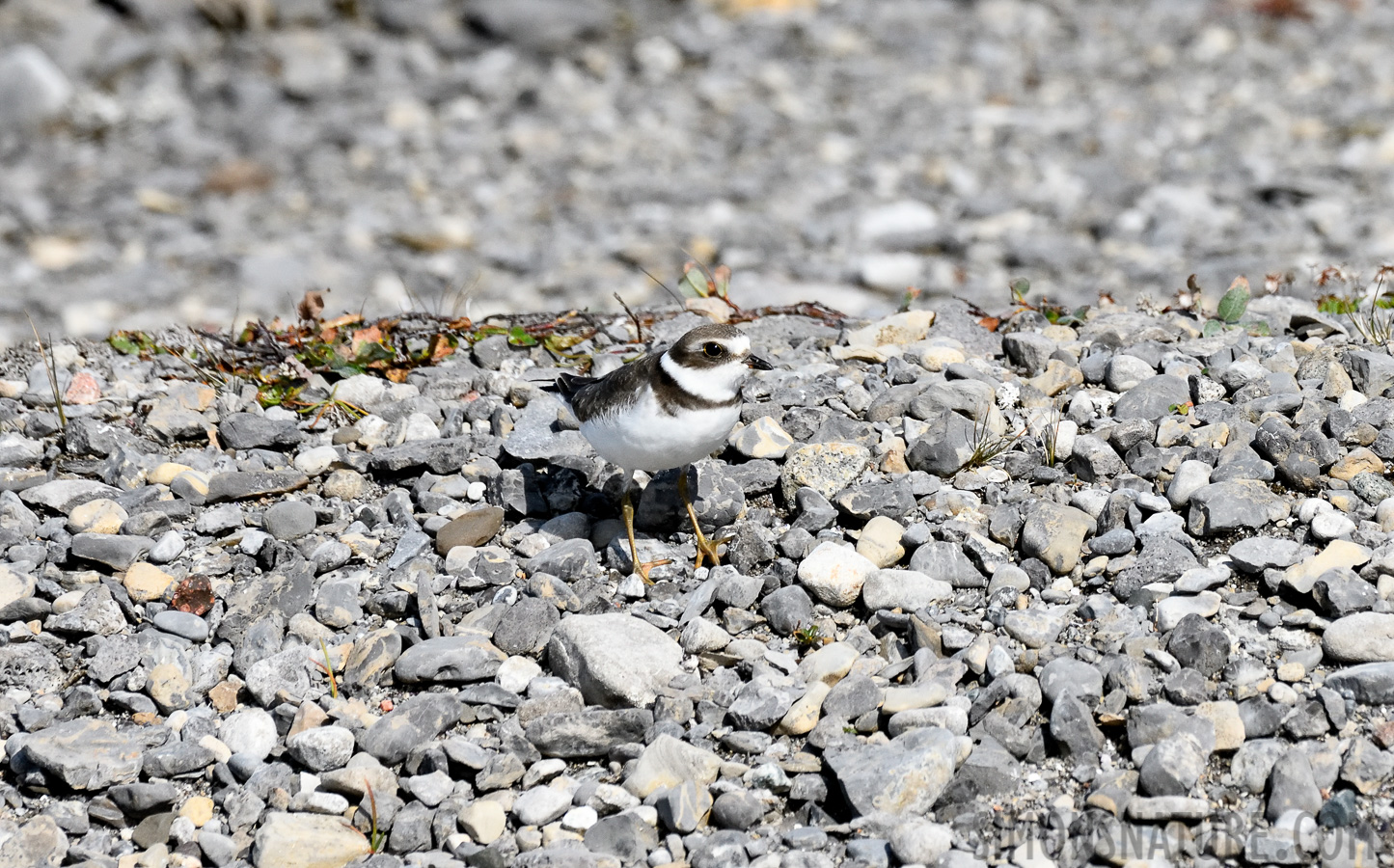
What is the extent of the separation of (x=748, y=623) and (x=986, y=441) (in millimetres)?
1479

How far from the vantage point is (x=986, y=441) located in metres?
5.36

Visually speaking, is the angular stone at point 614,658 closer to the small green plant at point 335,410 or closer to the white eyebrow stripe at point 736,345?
the white eyebrow stripe at point 736,345

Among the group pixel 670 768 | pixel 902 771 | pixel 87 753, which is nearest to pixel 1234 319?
pixel 902 771

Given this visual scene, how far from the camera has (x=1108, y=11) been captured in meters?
15.6

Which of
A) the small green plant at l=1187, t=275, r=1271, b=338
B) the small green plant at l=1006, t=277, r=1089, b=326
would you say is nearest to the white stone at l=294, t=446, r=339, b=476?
the small green plant at l=1006, t=277, r=1089, b=326

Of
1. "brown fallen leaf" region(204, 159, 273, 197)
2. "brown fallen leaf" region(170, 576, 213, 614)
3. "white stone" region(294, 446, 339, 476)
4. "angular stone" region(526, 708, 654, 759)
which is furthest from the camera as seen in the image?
"brown fallen leaf" region(204, 159, 273, 197)

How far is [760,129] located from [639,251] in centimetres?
290

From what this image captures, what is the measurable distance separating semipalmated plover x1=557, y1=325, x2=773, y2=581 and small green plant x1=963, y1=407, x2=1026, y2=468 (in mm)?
1057

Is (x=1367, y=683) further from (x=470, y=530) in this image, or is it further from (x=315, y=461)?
(x=315, y=461)

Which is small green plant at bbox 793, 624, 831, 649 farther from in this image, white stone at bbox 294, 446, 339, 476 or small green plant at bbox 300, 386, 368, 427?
small green plant at bbox 300, 386, 368, 427

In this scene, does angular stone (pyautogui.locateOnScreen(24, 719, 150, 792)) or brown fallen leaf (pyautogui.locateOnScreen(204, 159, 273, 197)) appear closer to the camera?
angular stone (pyautogui.locateOnScreen(24, 719, 150, 792))

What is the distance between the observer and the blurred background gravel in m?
10.9

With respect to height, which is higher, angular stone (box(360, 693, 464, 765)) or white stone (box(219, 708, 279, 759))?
angular stone (box(360, 693, 464, 765))

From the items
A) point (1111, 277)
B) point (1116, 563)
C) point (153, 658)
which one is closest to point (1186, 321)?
point (1116, 563)
